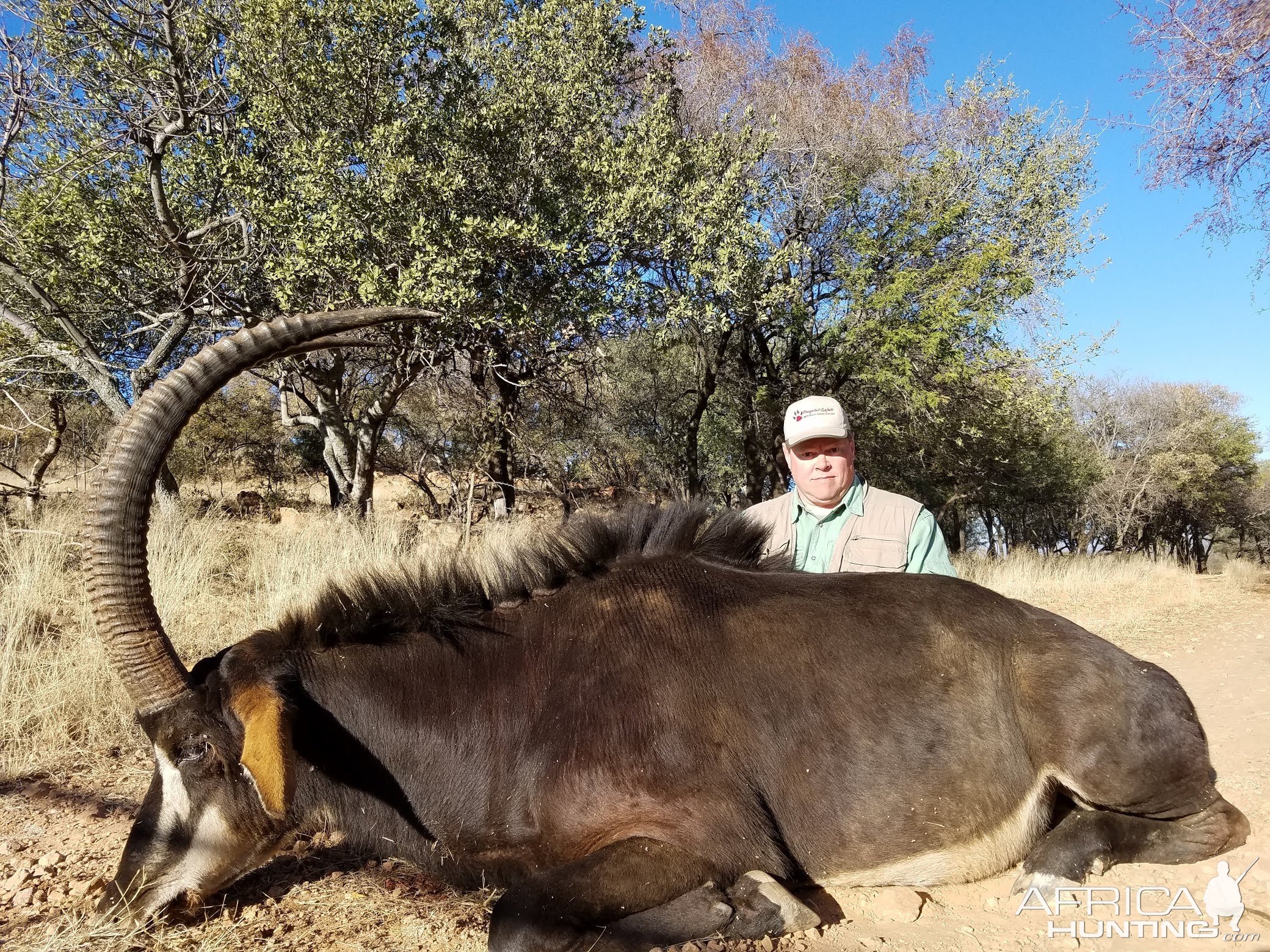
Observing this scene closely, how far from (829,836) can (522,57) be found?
485 inches

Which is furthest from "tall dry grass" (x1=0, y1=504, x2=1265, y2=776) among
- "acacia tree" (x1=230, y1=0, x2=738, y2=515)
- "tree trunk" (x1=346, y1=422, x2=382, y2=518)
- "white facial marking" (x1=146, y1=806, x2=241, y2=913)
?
"acacia tree" (x1=230, y1=0, x2=738, y2=515)

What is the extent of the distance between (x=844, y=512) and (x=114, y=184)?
10453 millimetres

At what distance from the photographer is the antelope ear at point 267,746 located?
2.64 metres

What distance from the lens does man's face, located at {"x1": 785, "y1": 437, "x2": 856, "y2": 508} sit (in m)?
4.42

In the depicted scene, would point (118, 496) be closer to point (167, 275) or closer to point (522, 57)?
point (167, 275)

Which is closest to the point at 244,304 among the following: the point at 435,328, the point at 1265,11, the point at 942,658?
the point at 435,328

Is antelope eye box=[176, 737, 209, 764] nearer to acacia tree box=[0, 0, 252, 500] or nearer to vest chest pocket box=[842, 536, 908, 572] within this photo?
vest chest pocket box=[842, 536, 908, 572]

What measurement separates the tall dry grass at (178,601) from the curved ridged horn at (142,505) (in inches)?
70.3

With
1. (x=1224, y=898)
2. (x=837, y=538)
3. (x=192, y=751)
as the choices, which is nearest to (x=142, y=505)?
(x=192, y=751)

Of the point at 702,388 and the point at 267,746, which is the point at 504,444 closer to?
the point at 702,388

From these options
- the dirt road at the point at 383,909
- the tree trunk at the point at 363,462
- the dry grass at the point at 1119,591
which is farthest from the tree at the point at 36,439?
the dry grass at the point at 1119,591

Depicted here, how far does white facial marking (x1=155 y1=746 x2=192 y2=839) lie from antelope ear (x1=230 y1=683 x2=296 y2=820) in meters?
0.27

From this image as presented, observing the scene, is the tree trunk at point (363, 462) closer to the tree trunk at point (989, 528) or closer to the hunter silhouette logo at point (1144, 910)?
the hunter silhouette logo at point (1144, 910)

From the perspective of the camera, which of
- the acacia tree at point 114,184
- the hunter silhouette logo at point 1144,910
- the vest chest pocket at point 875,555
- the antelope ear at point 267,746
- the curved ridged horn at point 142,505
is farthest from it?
the acacia tree at point 114,184
